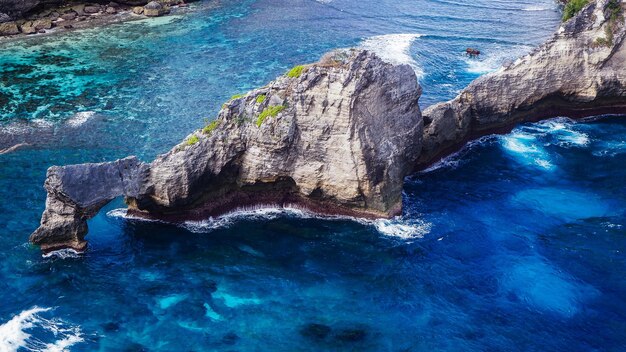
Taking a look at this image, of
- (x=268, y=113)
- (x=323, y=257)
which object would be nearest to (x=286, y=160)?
(x=268, y=113)

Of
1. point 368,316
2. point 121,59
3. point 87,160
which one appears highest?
point 121,59

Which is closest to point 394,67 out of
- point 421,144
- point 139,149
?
point 421,144

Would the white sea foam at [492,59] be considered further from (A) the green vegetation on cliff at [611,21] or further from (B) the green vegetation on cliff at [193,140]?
(B) the green vegetation on cliff at [193,140]

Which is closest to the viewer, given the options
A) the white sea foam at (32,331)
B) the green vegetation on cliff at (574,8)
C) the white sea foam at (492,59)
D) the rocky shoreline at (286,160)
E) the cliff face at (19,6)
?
the white sea foam at (32,331)

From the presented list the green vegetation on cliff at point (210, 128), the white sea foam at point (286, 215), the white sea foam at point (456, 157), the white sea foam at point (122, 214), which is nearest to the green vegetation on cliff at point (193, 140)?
the green vegetation on cliff at point (210, 128)

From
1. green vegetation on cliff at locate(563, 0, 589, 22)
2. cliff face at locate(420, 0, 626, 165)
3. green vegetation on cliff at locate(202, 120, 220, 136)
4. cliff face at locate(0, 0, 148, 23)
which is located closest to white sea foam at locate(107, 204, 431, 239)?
green vegetation on cliff at locate(202, 120, 220, 136)

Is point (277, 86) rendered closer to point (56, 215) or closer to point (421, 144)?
point (421, 144)
